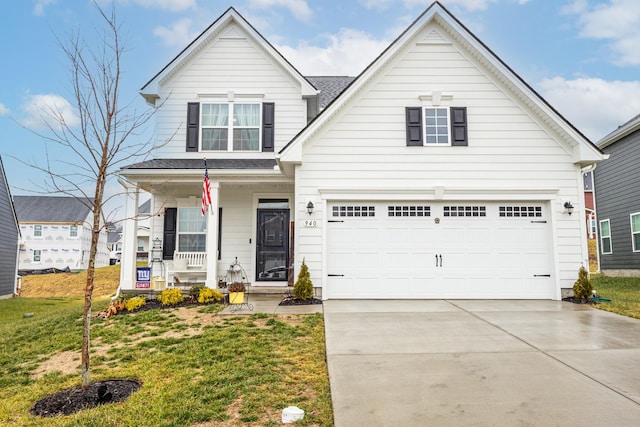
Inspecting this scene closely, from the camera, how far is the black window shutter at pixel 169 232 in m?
11.2

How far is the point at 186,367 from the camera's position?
4.67 m

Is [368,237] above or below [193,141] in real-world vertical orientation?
below

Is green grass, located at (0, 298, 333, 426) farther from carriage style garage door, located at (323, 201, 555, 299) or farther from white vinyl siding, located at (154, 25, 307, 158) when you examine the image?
white vinyl siding, located at (154, 25, 307, 158)

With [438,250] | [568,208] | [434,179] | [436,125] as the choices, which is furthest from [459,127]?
[568,208]

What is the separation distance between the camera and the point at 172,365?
477 centimetres

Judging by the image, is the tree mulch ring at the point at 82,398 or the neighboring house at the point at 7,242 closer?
the tree mulch ring at the point at 82,398

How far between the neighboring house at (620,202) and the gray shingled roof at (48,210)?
41.7 m

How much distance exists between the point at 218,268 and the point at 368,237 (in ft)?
14.9

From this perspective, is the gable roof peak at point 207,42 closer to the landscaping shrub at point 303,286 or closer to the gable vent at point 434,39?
the gable vent at point 434,39

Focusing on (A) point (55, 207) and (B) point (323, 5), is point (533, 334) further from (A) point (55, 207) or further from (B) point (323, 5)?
(A) point (55, 207)

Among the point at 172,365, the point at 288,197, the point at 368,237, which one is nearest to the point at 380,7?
the point at 288,197

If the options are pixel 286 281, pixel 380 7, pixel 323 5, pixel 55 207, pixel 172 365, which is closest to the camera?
pixel 172 365

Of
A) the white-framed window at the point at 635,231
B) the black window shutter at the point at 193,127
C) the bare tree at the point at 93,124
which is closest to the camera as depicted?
→ the bare tree at the point at 93,124

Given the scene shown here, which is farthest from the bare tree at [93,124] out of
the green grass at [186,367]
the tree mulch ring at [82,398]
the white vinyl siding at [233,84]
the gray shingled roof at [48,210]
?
the gray shingled roof at [48,210]
